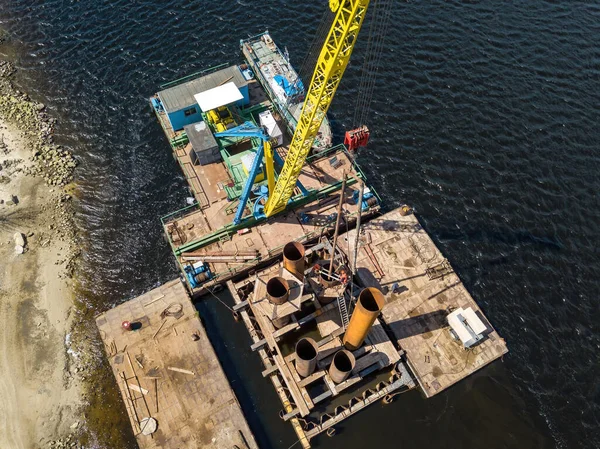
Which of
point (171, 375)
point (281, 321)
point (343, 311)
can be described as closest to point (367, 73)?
point (343, 311)

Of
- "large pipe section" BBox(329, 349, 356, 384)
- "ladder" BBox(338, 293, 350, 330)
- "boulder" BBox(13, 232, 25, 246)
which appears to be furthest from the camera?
"boulder" BBox(13, 232, 25, 246)

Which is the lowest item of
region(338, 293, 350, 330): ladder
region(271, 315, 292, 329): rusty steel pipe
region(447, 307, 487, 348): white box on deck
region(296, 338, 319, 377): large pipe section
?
region(447, 307, 487, 348): white box on deck

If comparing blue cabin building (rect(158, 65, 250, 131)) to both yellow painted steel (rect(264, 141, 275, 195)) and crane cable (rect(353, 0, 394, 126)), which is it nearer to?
yellow painted steel (rect(264, 141, 275, 195))

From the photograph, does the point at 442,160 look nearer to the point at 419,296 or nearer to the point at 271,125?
the point at 419,296

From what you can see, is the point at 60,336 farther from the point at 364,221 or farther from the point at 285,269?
the point at 364,221

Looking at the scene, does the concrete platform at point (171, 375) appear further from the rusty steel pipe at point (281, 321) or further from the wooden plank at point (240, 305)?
the rusty steel pipe at point (281, 321)

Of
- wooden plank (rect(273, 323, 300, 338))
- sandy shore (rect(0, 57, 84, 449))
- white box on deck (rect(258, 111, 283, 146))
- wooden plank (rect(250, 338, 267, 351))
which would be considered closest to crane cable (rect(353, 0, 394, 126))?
white box on deck (rect(258, 111, 283, 146))
